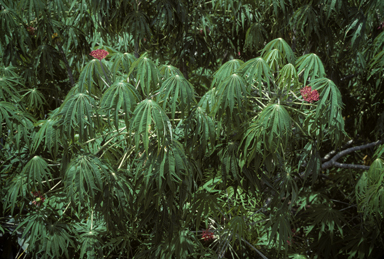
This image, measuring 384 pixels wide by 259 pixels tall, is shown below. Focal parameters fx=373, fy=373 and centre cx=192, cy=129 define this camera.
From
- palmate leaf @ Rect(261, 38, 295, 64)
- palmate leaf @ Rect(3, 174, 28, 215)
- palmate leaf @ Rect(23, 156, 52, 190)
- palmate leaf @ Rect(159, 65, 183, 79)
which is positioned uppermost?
palmate leaf @ Rect(261, 38, 295, 64)

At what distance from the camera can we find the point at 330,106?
5.35 ft

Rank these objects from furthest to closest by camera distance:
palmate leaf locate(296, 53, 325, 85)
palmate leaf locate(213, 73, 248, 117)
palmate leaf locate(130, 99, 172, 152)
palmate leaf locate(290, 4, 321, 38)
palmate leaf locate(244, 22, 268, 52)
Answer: palmate leaf locate(244, 22, 268, 52) < palmate leaf locate(290, 4, 321, 38) < palmate leaf locate(296, 53, 325, 85) < palmate leaf locate(213, 73, 248, 117) < palmate leaf locate(130, 99, 172, 152)

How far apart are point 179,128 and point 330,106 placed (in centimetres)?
70

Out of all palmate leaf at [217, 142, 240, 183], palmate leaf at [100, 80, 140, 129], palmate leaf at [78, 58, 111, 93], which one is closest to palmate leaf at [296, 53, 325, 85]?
palmate leaf at [217, 142, 240, 183]

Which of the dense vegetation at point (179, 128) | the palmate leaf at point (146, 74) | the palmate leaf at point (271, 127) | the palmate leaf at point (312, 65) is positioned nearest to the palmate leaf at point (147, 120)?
the dense vegetation at point (179, 128)

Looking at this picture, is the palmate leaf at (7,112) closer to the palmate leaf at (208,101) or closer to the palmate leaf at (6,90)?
the palmate leaf at (6,90)

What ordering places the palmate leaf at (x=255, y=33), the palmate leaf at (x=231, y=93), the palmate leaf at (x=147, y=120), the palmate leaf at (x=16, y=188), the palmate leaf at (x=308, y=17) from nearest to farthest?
the palmate leaf at (x=147, y=120) → the palmate leaf at (x=231, y=93) → the palmate leaf at (x=16, y=188) → the palmate leaf at (x=308, y=17) → the palmate leaf at (x=255, y=33)

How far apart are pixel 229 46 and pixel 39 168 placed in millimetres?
1601

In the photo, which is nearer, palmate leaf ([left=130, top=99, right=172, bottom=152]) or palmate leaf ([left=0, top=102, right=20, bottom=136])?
palmate leaf ([left=130, top=99, right=172, bottom=152])

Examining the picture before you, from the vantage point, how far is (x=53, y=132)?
5.47 ft

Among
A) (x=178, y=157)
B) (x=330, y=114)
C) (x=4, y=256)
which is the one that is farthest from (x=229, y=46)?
(x=4, y=256)

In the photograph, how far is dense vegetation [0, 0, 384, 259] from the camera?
1584mm

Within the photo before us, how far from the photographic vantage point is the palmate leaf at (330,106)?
1.62 metres

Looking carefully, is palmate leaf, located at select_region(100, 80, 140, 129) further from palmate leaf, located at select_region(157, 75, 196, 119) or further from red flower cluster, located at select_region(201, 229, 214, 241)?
red flower cluster, located at select_region(201, 229, 214, 241)
